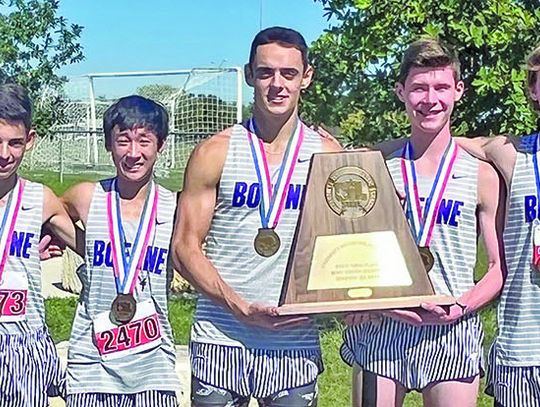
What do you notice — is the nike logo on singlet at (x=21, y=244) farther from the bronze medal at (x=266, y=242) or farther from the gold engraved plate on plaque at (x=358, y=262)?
the gold engraved plate on plaque at (x=358, y=262)

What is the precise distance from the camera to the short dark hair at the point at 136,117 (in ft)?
13.1

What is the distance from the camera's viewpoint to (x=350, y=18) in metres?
7.62

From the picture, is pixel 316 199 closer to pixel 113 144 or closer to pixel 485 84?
pixel 113 144

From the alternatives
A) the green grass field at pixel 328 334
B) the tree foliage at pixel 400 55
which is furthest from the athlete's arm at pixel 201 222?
the tree foliage at pixel 400 55

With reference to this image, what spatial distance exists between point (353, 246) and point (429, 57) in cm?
79

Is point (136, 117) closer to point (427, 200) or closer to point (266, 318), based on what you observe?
point (266, 318)

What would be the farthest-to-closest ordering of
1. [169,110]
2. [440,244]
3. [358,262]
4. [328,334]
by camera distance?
[169,110], [328,334], [440,244], [358,262]

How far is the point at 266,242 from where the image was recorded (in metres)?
3.94

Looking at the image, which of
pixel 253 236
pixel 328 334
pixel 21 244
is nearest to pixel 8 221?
pixel 21 244

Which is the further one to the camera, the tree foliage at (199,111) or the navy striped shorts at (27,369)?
the tree foliage at (199,111)

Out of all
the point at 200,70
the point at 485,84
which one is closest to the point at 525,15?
the point at 485,84

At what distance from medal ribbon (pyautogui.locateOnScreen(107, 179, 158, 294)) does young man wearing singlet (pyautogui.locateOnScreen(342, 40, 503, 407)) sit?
0.88 meters

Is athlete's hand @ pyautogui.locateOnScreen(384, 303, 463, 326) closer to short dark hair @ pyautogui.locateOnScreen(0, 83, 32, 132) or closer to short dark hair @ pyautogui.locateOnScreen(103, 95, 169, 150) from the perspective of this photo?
short dark hair @ pyautogui.locateOnScreen(103, 95, 169, 150)

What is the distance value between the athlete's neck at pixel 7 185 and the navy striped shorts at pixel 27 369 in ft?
1.84
